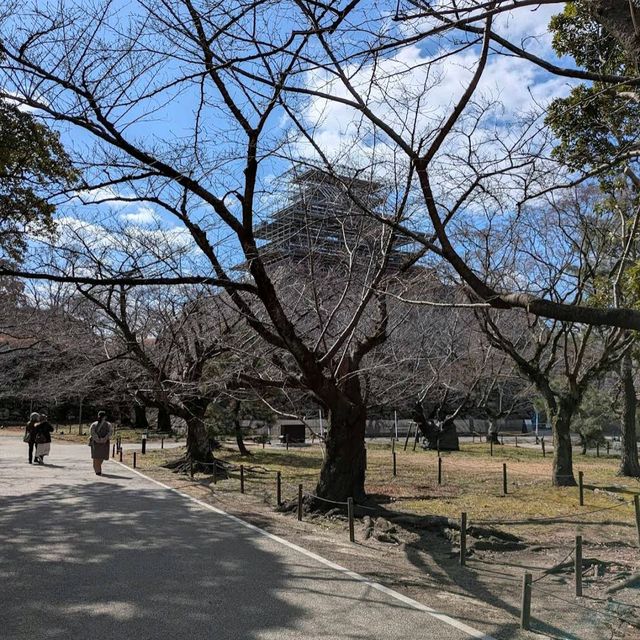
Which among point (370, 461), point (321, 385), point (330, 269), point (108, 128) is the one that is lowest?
point (370, 461)

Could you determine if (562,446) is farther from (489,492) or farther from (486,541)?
(486,541)

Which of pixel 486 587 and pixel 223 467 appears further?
pixel 223 467

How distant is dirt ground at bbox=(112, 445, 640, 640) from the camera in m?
6.00

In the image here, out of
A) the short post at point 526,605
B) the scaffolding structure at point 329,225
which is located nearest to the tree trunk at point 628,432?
the scaffolding structure at point 329,225

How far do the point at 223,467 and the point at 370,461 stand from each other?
26.3 ft

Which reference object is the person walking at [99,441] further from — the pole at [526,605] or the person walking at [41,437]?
the pole at [526,605]

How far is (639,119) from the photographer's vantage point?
9.25 m

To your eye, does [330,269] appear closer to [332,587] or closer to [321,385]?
[321,385]

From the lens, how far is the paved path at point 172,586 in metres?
5.17

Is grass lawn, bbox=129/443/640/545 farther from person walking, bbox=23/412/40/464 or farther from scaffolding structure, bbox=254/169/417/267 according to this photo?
scaffolding structure, bbox=254/169/417/267

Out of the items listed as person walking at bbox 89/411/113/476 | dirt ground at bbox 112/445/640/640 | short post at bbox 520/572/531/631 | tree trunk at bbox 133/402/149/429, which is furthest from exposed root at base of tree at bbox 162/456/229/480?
tree trunk at bbox 133/402/149/429

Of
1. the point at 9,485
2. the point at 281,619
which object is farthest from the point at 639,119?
the point at 9,485

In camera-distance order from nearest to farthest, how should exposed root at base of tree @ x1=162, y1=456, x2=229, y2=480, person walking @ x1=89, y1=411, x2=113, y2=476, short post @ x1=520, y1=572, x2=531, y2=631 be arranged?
short post @ x1=520, y1=572, x2=531, y2=631 < person walking @ x1=89, y1=411, x2=113, y2=476 < exposed root at base of tree @ x1=162, y1=456, x2=229, y2=480

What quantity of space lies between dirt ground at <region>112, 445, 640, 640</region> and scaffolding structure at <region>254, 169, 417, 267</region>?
4793mm
